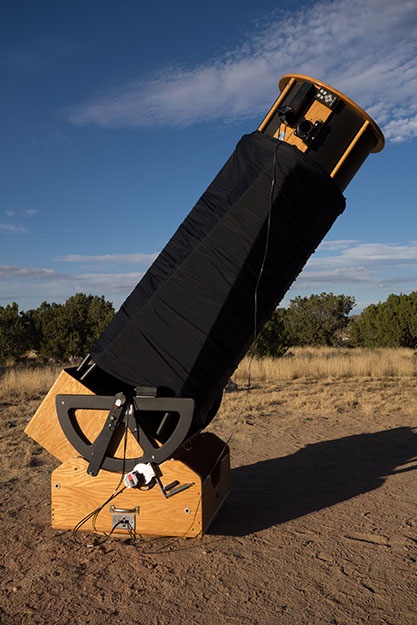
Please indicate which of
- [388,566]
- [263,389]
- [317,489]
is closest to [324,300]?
[263,389]

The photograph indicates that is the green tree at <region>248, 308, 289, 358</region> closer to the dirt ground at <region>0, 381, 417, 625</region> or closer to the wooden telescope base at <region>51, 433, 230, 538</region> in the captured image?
the dirt ground at <region>0, 381, 417, 625</region>

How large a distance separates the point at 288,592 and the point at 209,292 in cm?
209

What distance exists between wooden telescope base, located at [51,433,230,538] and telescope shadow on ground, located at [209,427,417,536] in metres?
0.61

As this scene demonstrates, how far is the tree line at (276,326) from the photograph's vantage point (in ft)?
65.8

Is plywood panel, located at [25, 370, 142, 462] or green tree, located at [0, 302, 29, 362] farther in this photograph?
green tree, located at [0, 302, 29, 362]

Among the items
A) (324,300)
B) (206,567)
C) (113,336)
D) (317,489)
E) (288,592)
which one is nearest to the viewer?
(288,592)

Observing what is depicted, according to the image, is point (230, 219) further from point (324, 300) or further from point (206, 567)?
point (324, 300)

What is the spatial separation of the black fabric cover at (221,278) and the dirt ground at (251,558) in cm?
120

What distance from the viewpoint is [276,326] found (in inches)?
716

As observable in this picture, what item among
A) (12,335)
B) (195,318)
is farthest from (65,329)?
(195,318)

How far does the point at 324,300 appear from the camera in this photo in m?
28.5

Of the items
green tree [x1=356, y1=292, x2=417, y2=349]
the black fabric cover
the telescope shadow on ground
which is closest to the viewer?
the black fabric cover

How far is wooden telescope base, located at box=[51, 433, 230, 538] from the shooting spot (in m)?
4.05

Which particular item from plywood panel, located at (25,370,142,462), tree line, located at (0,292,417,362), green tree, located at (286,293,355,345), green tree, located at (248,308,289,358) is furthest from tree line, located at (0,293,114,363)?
plywood panel, located at (25,370,142,462)
